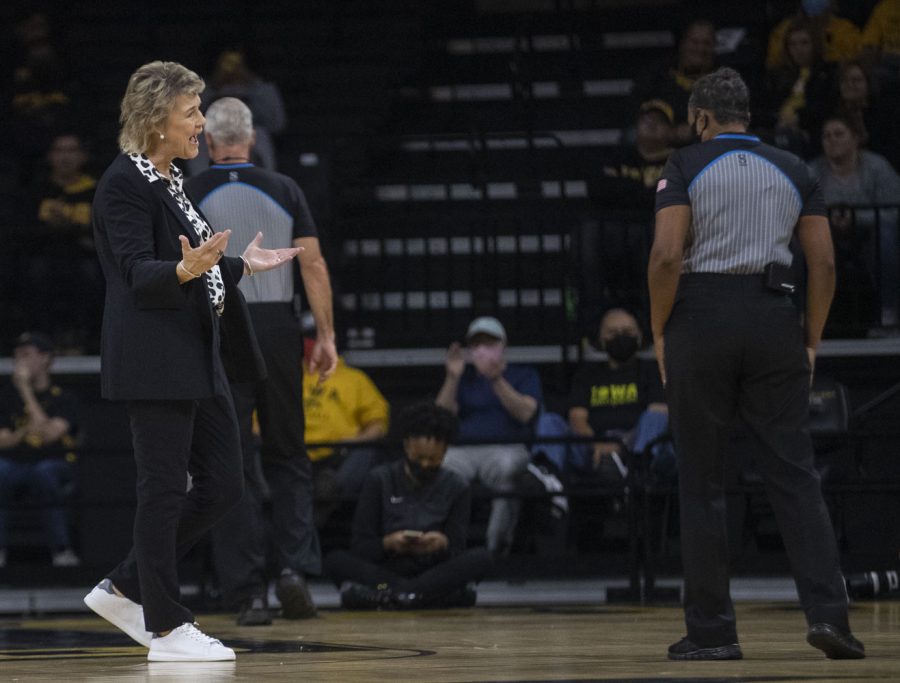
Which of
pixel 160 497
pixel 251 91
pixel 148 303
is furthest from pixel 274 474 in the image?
pixel 251 91

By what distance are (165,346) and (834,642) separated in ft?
6.31

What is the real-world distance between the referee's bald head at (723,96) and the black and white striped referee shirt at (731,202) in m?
0.07

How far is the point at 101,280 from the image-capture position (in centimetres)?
1038

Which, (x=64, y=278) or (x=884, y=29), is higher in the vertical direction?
(x=884, y=29)

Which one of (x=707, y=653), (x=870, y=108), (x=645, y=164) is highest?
(x=870, y=108)

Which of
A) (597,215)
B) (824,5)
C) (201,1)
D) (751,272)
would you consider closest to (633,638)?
(751,272)

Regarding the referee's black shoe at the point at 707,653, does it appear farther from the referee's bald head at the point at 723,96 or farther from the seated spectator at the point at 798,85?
the seated spectator at the point at 798,85

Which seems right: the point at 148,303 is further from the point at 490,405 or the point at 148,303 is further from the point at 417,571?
the point at 490,405

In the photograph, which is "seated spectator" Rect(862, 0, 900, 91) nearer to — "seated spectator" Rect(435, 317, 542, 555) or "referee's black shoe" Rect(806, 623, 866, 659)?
"seated spectator" Rect(435, 317, 542, 555)

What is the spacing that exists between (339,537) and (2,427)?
94.9 inches

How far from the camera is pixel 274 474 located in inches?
261

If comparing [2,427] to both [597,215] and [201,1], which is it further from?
[201,1]

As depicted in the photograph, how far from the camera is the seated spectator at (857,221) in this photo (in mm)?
9625

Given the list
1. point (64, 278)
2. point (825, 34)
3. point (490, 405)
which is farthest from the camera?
point (825, 34)
